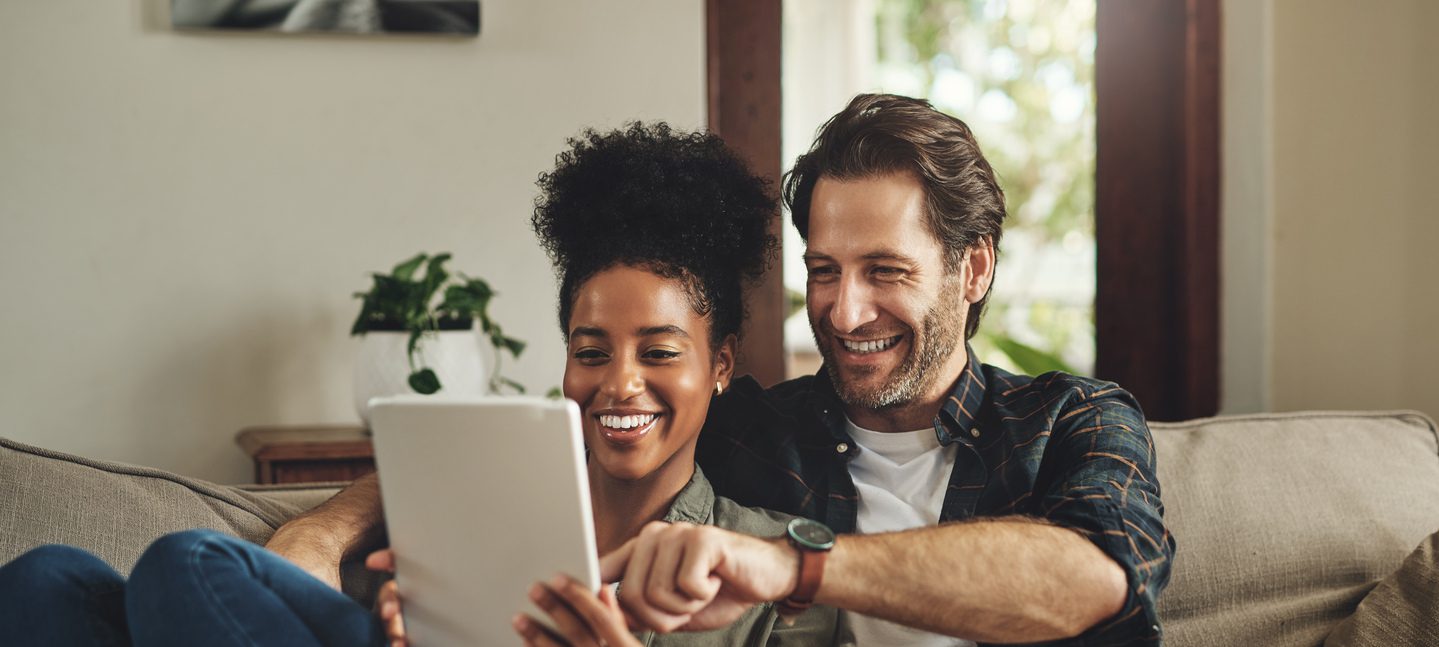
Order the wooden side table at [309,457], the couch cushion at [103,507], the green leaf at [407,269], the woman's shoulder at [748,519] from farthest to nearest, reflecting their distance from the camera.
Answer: the green leaf at [407,269]
the wooden side table at [309,457]
the woman's shoulder at [748,519]
the couch cushion at [103,507]

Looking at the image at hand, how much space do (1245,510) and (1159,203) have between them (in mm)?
1183

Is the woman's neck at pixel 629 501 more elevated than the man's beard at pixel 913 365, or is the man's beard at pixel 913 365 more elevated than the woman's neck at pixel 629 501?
the man's beard at pixel 913 365

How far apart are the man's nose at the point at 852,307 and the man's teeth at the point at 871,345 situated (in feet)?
0.11

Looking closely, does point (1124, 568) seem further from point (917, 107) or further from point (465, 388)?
point (465, 388)

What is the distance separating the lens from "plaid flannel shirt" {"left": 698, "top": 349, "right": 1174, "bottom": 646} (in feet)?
4.04

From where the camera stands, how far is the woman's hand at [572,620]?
3.25ft

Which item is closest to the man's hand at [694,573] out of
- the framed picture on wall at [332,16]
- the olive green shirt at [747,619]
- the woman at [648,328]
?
the woman at [648,328]

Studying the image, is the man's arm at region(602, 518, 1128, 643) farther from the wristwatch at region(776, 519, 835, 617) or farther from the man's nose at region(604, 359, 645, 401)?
the man's nose at region(604, 359, 645, 401)

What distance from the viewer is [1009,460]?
1.44 m

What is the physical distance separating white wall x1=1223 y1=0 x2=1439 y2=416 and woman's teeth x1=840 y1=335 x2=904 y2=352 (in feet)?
4.53

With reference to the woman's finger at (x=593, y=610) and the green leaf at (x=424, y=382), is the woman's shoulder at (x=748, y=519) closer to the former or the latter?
the woman's finger at (x=593, y=610)

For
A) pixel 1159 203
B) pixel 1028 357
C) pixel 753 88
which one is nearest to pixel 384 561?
pixel 753 88

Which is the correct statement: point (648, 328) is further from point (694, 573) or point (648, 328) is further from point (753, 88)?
point (753, 88)

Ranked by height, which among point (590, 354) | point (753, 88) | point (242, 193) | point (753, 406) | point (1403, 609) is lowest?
point (1403, 609)
